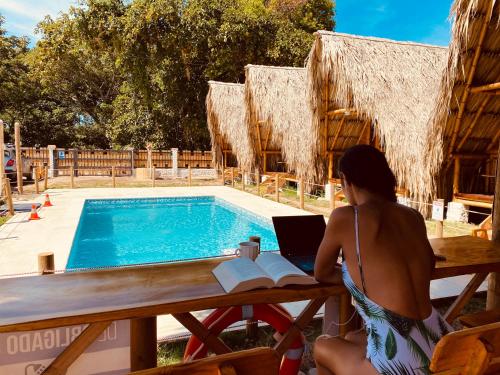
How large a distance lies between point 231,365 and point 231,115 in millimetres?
16365

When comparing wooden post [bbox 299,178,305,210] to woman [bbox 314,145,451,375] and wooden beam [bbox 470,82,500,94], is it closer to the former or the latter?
wooden beam [bbox 470,82,500,94]

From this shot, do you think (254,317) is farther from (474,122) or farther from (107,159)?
(107,159)

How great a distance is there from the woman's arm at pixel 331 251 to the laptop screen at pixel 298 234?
353 mm

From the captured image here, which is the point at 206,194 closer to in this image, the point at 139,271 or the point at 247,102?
the point at 247,102

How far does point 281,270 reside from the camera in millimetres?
1782

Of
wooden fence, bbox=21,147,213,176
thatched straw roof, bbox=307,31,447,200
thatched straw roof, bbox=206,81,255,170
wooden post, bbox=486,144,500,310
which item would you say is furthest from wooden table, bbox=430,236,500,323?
wooden fence, bbox=21,147,213,176

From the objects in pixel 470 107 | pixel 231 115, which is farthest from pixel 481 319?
pixel 231 115

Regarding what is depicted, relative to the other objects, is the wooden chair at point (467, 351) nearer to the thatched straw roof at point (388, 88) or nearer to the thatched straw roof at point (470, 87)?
the thatched straw roof at point (470, 87)

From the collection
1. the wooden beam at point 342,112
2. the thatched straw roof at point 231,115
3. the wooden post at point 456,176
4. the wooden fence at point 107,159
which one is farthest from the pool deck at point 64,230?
the wooden fence at point 107,159

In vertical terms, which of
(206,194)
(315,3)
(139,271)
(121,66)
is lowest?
(206,194)

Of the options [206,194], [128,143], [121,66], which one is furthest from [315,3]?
[206,194]

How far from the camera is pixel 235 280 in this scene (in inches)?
66.4

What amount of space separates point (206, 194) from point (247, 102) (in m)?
A: 3.73

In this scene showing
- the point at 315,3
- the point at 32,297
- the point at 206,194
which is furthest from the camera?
the point at 315,3
